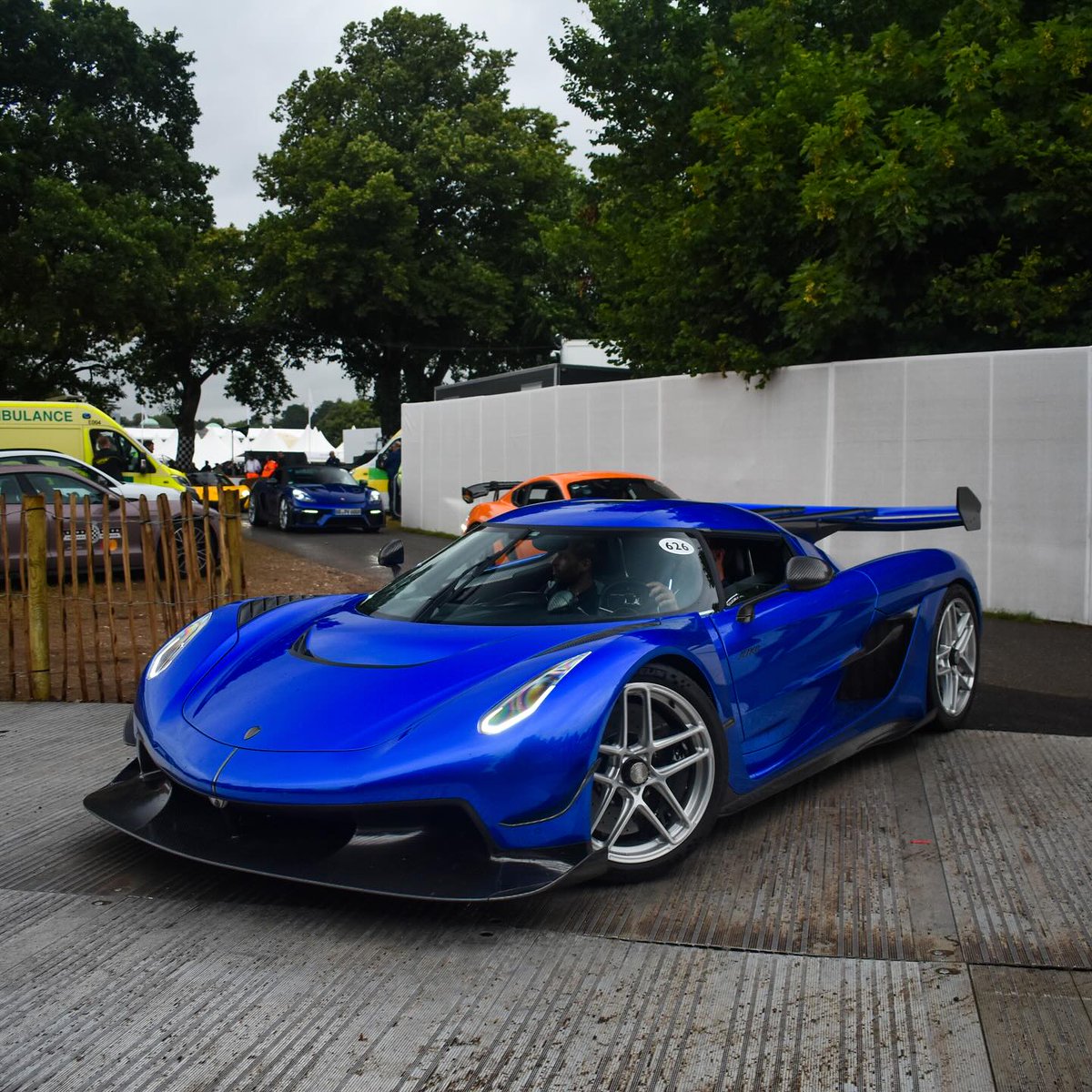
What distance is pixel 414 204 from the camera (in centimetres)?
3997

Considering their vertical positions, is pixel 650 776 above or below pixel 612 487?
below

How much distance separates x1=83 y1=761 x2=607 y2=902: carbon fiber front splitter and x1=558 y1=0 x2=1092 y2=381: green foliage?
9775mm

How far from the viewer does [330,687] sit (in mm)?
4035

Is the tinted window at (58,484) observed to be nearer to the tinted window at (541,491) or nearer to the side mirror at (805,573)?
the tinted window at (541,491)

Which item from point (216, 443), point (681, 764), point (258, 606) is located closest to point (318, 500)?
point (258, 606)

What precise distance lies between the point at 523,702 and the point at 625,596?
3.03 ft

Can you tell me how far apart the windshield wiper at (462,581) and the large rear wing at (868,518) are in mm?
1453

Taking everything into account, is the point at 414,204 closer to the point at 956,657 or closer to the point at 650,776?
the point at 956,657

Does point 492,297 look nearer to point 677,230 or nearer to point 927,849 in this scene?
point 677,230

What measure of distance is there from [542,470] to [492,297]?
22.7 metres

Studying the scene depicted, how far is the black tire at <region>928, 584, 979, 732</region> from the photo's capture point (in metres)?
5.88

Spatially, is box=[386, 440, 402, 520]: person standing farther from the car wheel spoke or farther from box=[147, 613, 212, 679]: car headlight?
the car wheel spoke

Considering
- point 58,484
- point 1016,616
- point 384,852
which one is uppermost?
point 58,484

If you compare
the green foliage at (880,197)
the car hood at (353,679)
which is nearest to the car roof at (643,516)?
the car hood at (353,679)
